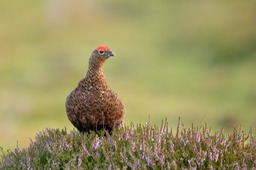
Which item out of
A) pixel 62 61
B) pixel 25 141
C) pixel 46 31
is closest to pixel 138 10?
pixel 46 31

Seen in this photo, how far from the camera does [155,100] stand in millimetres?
33594

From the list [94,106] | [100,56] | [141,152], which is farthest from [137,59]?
[141,152]

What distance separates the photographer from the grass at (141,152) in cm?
711

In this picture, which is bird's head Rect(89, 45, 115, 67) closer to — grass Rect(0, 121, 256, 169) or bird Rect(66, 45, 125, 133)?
bird Rect(66, 45, 125, 133)

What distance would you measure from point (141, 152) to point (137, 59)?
36564mm

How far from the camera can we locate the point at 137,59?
144 feet

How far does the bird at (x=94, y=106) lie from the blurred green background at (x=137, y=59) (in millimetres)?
13820

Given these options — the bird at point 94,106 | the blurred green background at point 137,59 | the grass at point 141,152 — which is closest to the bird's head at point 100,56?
the bird at point 94,106

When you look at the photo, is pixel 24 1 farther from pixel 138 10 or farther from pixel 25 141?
pixel 25 141

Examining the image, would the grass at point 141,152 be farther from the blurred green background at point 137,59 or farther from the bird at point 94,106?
the blurred green background at point 137,59

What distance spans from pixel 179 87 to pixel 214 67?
4.11m

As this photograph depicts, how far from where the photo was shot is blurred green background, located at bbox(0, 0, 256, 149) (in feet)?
99.6

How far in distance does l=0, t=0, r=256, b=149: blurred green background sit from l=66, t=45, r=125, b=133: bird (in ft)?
45.3

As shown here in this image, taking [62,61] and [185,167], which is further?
[62,61]
